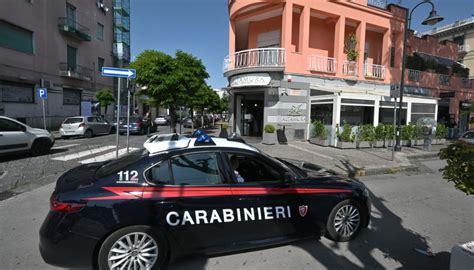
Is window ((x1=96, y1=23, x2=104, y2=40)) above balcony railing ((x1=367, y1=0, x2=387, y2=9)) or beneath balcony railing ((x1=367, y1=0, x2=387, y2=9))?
above

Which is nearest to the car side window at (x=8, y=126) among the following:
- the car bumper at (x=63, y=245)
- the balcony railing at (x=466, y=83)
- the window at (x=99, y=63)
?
the car bumper at (x=63, y=245)

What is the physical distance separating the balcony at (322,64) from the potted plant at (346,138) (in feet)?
12.0

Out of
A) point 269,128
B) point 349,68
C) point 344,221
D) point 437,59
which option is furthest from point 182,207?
point 437,59

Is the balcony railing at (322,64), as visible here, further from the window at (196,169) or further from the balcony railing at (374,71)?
the window at (196,169)

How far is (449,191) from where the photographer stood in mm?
6484

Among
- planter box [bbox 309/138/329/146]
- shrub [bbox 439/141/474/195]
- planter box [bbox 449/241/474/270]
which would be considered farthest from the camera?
planter box [bbox 309/138/329/146]

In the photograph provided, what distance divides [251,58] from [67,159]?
9.57m

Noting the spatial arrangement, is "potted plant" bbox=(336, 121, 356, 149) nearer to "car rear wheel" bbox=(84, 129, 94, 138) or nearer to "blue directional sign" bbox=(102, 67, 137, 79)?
"blue directional sign" bbox=(102, 67, 137, 79)

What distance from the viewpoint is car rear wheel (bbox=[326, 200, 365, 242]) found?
3.64 metres

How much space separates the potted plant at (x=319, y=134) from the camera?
1300 centimetres

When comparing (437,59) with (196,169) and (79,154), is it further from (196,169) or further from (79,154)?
(79,154)

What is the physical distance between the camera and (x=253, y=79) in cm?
1343

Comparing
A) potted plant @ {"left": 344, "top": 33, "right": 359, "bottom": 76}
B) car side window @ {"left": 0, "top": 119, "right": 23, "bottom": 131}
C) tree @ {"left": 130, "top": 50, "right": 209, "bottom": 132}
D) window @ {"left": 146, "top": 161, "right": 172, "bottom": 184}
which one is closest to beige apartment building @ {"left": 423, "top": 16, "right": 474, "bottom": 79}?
potted plant @ {"left": 344, "top": 33, "right": 359, "bottom": 76}

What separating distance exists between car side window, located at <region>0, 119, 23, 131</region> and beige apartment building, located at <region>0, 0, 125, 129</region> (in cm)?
1179
